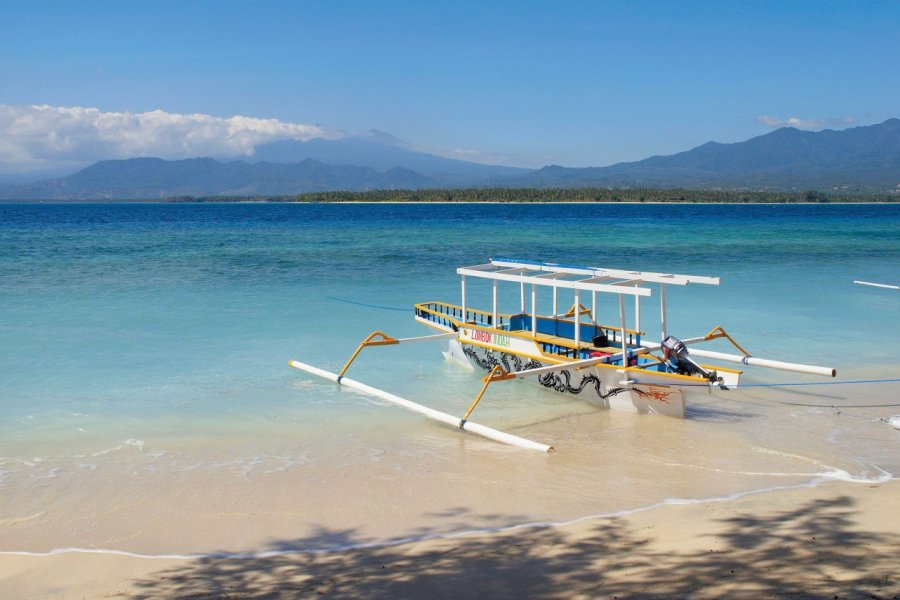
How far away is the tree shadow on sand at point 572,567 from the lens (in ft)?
18.6

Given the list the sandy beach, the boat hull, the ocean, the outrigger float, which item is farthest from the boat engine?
the sandy beach

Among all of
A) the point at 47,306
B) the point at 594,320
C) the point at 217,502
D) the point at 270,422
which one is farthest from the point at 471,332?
the point at 47,306

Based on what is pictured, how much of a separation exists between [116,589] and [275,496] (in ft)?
6.85

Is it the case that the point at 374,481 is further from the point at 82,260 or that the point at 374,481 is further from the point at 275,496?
the point at 82,260

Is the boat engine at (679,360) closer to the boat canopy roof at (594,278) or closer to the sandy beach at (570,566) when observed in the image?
the boat canopy roof at (594,278)

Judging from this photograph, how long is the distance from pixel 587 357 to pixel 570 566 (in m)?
5.59

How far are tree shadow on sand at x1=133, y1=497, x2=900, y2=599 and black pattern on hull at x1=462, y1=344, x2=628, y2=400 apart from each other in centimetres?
414

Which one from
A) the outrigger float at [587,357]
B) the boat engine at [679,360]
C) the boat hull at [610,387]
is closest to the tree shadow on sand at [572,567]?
the outrigger float at [587,357]

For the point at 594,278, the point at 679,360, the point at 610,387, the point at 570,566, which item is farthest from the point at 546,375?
the point at 570,566

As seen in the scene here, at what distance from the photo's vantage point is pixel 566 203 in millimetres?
131625

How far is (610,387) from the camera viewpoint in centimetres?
1091

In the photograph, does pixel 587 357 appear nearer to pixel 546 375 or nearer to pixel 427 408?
pixel 546 375

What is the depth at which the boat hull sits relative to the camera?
10391 millimetres

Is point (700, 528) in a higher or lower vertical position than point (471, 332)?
lower
